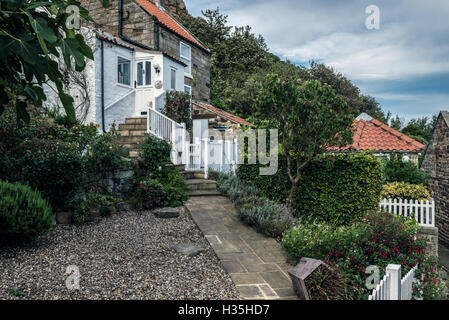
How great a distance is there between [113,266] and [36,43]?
3.00m

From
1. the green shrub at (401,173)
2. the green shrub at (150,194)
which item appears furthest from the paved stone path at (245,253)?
the green shrub at (401,173)

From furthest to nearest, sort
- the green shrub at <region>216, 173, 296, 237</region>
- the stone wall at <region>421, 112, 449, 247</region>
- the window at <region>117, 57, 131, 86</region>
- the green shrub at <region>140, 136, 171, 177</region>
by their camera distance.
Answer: the window at <region>117, 57, 131, 86</region> < the stone wall at <region>421, 112, 449, 247</region> < the green shrub at <region>140, 136, 171, 177</region> < the green shrub at <region>216, 173, 296, 237</region>

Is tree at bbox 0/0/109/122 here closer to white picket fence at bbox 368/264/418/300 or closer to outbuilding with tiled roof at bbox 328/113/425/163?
white picket fence at bbox 368/264/418/300

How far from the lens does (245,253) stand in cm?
489

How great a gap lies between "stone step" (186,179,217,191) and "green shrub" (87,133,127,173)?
233 cm

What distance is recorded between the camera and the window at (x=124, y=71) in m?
12.5

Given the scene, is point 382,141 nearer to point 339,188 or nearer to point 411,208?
point 411,208

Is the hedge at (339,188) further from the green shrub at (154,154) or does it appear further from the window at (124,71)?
the window at (124,71)

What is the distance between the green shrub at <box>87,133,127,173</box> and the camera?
264 inches

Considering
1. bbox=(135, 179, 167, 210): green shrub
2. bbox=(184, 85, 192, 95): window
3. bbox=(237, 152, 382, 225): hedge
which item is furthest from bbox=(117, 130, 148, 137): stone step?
bbox=(184, 85, 192, 95): window

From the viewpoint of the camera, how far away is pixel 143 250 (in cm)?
467

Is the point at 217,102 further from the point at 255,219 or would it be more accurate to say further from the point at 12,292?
the point at 12,292

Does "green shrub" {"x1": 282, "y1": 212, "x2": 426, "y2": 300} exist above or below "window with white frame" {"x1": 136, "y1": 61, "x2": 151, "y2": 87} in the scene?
below

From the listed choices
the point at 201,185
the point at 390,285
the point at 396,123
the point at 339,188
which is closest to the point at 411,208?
the point at 339,188
